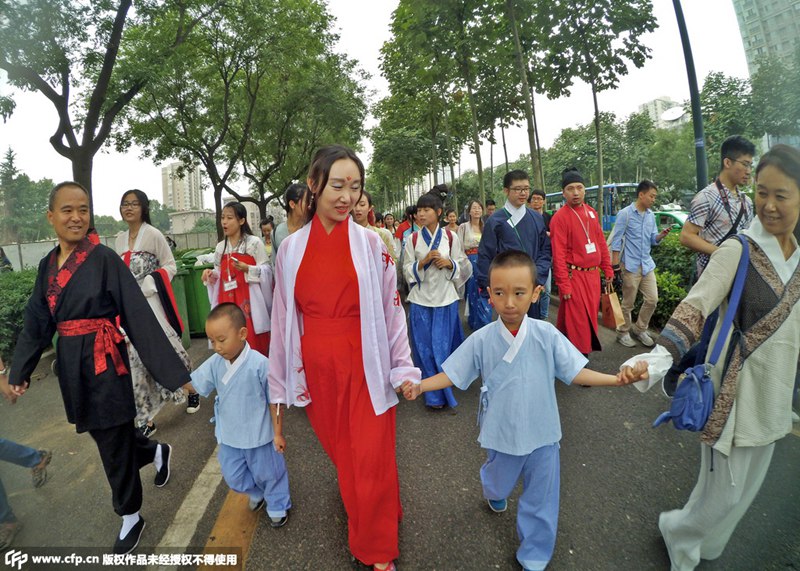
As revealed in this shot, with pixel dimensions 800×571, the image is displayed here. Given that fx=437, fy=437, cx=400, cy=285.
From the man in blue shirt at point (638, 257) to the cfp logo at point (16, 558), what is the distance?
5255 mm

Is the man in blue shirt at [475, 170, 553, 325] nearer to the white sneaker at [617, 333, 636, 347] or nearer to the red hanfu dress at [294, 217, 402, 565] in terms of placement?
the white sneaker at [617, 333, 636, 347]

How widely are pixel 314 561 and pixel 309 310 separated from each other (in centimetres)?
116

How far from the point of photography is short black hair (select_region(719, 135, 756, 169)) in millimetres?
3031

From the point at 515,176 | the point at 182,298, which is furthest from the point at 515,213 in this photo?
the point at 182,298

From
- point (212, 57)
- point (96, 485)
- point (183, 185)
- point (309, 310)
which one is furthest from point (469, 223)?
point (183, 185)

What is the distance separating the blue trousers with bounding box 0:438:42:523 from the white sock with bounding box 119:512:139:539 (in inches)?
23.6

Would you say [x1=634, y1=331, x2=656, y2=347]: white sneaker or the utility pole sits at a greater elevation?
the utility pole

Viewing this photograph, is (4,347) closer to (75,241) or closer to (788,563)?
(75,241)

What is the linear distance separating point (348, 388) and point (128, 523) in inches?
55.5

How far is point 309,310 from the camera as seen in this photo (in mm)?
2018

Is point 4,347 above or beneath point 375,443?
above

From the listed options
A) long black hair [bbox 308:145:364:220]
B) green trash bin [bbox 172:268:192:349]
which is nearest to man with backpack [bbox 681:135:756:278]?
long black hair [bbox 308:145:364:220]

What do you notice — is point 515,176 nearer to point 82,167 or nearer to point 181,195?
point 82,167

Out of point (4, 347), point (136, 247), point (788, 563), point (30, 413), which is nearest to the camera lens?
point (788, 563)
